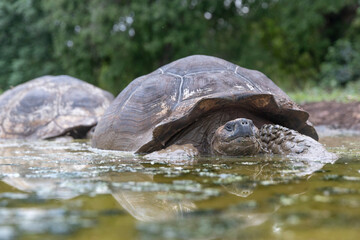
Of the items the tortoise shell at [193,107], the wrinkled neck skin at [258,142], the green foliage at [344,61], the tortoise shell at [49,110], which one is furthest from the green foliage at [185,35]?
the wrinkled neck skin at [258,142]

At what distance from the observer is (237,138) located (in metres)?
3.61

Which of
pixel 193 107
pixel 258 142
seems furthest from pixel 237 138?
pixel 193 107

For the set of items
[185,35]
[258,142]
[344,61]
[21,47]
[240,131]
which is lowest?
[258,142]

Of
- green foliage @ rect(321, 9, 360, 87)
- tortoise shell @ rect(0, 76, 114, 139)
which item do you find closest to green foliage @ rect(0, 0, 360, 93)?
green foliage @ rect(321, 9, 360, 87)

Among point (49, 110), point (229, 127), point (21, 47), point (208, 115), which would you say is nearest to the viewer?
point (229, 127)

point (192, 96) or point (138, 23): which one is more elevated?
point (138, 23)

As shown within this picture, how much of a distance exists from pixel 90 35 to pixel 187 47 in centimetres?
406

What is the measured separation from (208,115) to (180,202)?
2.36 meters

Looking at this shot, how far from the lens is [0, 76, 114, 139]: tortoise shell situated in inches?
282

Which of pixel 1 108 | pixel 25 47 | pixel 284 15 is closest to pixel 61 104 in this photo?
pixel 1 108

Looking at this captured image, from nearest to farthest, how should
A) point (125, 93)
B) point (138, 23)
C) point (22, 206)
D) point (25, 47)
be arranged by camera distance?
point (22, 206) → point (125, 93) → point (138, 23) → point (25, 47)

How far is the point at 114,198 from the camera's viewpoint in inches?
72.1

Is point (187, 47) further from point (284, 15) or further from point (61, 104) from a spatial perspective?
point (61, 104)

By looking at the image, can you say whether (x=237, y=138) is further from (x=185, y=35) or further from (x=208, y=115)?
(x=185, y=35)
